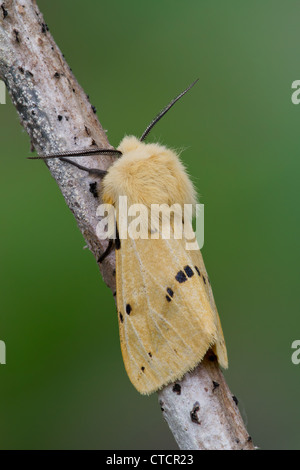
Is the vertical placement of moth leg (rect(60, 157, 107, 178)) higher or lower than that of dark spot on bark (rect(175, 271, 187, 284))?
higher

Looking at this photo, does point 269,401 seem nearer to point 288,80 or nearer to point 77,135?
point 288,80

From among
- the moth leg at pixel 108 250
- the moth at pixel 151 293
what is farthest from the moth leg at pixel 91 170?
the moth leg at pixel 108 250

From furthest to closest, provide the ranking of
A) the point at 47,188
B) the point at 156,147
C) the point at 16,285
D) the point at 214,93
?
the point at 214,93 < the point at 47,188 < the point at 16,285 < the point at 156,147

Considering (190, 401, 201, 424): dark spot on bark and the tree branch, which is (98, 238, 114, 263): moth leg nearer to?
the tree branch

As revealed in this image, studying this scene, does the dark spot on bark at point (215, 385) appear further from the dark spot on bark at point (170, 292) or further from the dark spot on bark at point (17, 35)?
the dark spot on bark at point (17, 35)

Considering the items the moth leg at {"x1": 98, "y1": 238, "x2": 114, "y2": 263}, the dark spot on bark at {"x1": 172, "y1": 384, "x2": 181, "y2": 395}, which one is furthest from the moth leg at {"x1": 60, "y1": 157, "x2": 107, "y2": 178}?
the dark spot on bark at {"x1": 172, "y1": 384, "x2": 181, "y2": 395}

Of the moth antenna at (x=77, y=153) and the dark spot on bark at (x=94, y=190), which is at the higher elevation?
the moth antenna at (x=77, y=153)

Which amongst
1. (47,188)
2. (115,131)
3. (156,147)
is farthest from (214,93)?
(156,147)

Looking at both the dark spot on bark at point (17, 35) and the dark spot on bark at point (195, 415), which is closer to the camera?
the dark spot on bark at point (195, 415)
